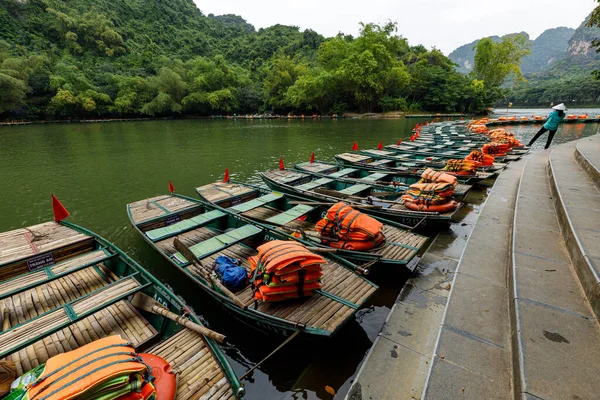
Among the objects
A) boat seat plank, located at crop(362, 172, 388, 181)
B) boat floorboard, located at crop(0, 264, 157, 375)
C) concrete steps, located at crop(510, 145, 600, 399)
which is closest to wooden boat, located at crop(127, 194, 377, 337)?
boat floorboard, located at crop(0, 264, 157, 375)

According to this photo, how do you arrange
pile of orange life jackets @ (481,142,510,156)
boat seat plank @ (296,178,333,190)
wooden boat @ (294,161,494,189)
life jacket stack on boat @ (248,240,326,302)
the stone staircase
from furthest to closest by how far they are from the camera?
pile of orange life jackets @ (481,142,510,156) < wooden boat @ (294,161,494,189) < boat seat plank @ (296,178,333,190) < life jacket stack on boat @ (248,240,326,302) < the stone staircase

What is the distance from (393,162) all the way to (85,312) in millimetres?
18290

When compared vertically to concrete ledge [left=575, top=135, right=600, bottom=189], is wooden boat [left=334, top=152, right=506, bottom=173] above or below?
below

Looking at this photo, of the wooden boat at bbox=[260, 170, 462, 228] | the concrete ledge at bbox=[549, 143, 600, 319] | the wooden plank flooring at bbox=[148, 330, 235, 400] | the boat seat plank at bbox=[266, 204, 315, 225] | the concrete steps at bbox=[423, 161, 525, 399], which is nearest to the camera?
the concrete steps at bbox=[423, 161, 525, 399]

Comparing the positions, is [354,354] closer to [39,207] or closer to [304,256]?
[304,256]

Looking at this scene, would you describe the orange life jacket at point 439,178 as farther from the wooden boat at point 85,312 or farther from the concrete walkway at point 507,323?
the wooden boat at point 85,312

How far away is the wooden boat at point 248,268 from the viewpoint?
217 inches

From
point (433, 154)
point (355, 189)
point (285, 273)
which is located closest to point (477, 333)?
point (285, 273)

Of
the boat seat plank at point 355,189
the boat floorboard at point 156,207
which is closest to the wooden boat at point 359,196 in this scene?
the boat seat plank at point 355,189

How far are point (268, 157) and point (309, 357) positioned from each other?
21760 mm

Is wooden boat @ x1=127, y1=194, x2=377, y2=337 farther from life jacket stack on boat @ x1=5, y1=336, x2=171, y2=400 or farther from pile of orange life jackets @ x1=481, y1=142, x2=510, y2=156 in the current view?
pile of orange life jackets @ x1=481, y1=142, x2=510, y2=156

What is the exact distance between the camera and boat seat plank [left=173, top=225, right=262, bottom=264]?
7636 mm

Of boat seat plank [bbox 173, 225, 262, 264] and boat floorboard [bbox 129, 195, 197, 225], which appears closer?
boat seat plank [bbox 173, 225, 262, 264]

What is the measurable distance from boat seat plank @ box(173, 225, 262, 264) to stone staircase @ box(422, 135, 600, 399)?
18.6 feet
